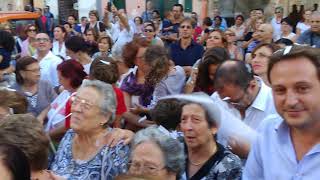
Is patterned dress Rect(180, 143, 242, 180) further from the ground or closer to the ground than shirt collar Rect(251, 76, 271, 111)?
closer to the ground

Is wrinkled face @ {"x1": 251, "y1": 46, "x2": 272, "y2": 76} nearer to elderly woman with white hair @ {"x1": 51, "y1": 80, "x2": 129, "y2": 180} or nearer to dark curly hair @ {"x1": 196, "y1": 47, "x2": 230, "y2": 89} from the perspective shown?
dark curly hair @ {"x1": 196, "y1": 47, "x2": 230, "y2": 89}

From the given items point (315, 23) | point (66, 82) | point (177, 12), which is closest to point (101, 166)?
point (66, 82)

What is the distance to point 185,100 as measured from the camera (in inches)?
124

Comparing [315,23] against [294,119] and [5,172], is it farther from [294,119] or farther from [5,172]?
[5,172]

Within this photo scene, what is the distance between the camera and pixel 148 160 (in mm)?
2525

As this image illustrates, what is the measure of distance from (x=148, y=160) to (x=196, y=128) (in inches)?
17.7

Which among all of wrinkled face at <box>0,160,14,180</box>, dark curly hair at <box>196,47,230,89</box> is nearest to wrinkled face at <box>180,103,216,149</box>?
wrinkled face at <box>0,160,14,180</box>

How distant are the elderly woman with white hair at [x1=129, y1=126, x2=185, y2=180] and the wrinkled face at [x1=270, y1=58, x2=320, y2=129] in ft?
2.28

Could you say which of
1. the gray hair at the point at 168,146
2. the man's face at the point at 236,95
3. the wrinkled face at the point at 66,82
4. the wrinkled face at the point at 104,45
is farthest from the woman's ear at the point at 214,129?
the wrinkled face at the point at 104,45

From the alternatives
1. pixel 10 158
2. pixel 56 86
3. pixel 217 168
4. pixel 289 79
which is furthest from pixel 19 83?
pixel 289 79

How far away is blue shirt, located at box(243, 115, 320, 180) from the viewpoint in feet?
6.90

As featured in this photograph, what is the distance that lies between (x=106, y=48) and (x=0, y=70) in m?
2.13

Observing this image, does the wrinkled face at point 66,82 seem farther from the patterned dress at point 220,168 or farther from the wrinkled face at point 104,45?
the wrinkled face at point 104,45

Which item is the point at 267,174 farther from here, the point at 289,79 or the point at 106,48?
the point at 106,48
